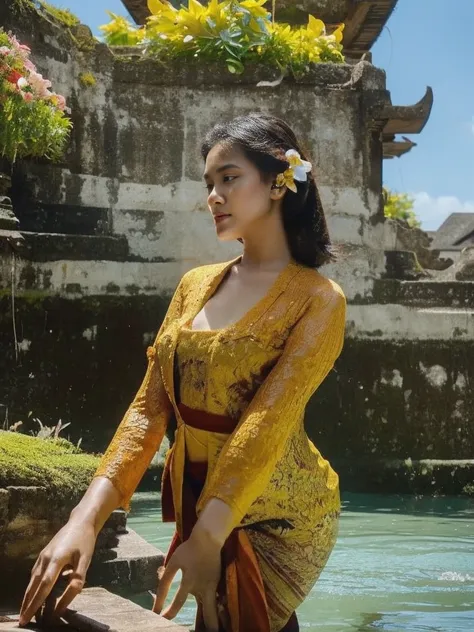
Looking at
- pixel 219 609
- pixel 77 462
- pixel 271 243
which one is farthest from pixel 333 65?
pixel 219 609

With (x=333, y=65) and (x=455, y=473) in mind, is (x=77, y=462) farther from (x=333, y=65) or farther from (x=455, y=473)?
(x=333, y=65)

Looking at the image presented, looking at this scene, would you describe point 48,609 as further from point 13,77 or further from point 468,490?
point 468,490

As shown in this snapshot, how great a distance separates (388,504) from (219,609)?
5.91m

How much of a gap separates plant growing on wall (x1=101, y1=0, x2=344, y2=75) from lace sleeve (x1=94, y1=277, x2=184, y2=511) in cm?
637

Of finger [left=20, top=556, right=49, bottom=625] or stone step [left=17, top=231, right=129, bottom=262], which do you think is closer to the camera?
finger [left=20, top=556, right=49, bottom=625]

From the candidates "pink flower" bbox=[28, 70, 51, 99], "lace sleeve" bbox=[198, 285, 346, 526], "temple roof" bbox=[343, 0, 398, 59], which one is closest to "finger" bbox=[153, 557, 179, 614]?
"lace sleeve" bbox=[198, 285, 346, 526]

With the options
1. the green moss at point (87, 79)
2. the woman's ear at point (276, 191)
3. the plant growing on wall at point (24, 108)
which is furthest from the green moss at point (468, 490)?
the woman's ear at point (276, 191)

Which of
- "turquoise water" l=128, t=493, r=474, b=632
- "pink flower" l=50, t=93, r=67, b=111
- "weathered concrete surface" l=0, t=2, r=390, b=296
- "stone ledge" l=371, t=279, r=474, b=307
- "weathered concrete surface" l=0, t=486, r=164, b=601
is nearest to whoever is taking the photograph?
"weathered concrete surface" l=0, t=486, r=164, b=601

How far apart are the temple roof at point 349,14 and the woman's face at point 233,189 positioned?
333 inches

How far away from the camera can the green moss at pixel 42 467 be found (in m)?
3.41

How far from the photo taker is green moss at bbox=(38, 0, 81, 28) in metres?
7.94

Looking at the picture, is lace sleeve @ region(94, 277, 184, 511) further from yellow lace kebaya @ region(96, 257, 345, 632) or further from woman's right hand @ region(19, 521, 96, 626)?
woman's right hand @ region(19, 521, 96, 626)

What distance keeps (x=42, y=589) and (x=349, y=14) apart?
9978 millimetres

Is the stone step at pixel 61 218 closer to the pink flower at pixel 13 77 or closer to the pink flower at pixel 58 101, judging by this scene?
the pink flower at pixel 58 101
